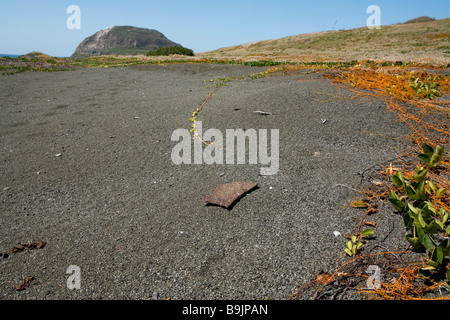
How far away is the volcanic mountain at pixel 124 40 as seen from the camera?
125 meters

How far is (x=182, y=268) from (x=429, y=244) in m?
1.67

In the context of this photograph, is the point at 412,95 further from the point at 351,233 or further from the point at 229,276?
the point at 229,276

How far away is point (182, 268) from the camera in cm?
184

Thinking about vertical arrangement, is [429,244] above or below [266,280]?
above

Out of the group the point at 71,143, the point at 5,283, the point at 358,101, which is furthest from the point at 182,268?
the point at 358,101

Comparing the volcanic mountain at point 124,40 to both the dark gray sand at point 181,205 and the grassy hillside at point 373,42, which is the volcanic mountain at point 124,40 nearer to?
the grassy hillside at point 373,42

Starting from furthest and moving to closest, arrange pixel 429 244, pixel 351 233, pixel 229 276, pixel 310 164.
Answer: pixel 310 164 → pixel 351 233 → pixel 229 276 → pixel 429 244

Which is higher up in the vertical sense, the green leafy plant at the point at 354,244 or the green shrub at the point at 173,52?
the green shrub at the point at 173,52
